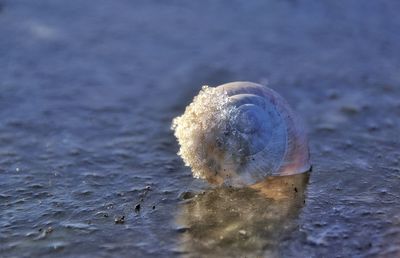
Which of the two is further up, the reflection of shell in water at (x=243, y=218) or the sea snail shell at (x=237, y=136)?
the sea snail shell at (x=237, y=136)

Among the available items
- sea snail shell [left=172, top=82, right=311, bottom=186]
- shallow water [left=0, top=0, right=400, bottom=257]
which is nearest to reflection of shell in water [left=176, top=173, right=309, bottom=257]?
shallow water [left=0, top=0, right=400, bottom=257]

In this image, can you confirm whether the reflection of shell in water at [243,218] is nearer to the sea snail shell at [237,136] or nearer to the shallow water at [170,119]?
the shallow water at [170,119]

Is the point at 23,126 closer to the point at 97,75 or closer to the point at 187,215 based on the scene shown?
the point at 97,75

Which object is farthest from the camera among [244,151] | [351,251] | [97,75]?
[97,75]

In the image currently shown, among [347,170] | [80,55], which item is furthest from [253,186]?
[80,55]

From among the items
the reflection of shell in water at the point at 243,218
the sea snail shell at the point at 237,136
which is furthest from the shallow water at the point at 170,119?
the sea snail shell at the point at 237,136

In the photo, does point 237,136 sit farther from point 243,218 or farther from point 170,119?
point 170,119
